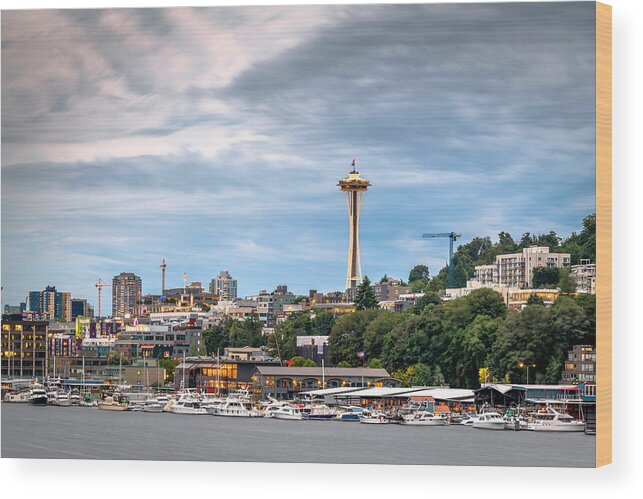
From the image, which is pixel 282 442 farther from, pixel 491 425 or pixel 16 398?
pixel 16 398

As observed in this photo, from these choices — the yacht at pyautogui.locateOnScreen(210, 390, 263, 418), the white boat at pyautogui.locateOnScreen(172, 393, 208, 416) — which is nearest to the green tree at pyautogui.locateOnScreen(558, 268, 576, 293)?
the yacht at pyautogui.locateOnScreen(210, 390, 263, 418)

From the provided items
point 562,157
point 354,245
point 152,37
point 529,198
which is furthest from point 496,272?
point 152,37

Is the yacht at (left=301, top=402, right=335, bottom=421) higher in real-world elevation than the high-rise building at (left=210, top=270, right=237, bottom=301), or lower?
lower

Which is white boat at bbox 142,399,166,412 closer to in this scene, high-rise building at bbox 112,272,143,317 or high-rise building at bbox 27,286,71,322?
high-rise building at bbox 112,272,143,317

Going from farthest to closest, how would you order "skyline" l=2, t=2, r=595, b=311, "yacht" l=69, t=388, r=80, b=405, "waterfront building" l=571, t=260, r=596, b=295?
"yacht" l=69, t=388, r=80, b=405, "waterfront building" l=571, t=260, r=596, b=295, "skyline" l=2, t=2, r=595, b=311

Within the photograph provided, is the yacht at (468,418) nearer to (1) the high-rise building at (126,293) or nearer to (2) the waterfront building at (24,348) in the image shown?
(1) the high-rise building at (126,293)

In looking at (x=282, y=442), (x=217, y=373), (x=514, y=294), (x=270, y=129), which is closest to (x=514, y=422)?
(x=514, y=294)

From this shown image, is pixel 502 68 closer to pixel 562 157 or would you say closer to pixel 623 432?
pixel 562 157
